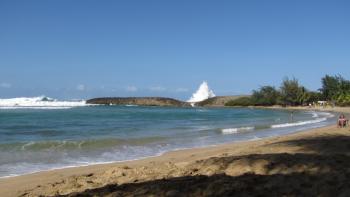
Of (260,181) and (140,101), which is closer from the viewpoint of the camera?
(260,181)

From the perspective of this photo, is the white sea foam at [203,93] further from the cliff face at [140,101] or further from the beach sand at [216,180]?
the beach sand at [216,180]

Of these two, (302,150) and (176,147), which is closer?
(302,150)

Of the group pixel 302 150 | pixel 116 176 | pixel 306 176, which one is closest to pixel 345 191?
pixel 306 176

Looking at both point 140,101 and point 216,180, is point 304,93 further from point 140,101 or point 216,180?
point 216,180

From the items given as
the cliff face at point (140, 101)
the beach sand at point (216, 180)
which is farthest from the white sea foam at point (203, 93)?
the beach sand at point (216, 180)

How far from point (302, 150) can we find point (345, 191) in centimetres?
636

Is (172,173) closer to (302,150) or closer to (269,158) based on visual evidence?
(269,158)

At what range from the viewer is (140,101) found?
162 metres

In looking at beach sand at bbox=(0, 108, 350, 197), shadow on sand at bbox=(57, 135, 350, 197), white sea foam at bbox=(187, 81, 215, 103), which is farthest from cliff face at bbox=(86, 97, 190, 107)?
shadow on sand at bbox=(57, 135, 350, 197)

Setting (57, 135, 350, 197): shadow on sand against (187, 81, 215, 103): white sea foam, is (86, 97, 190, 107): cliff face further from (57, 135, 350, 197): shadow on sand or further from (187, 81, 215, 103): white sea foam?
(57, 135, 350, 197): shadow on sand

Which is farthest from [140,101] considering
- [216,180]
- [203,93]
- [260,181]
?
[260,181]

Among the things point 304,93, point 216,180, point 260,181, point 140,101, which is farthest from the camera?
point 140,101

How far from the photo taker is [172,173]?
32.0 ft

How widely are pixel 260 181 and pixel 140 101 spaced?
156 metres
